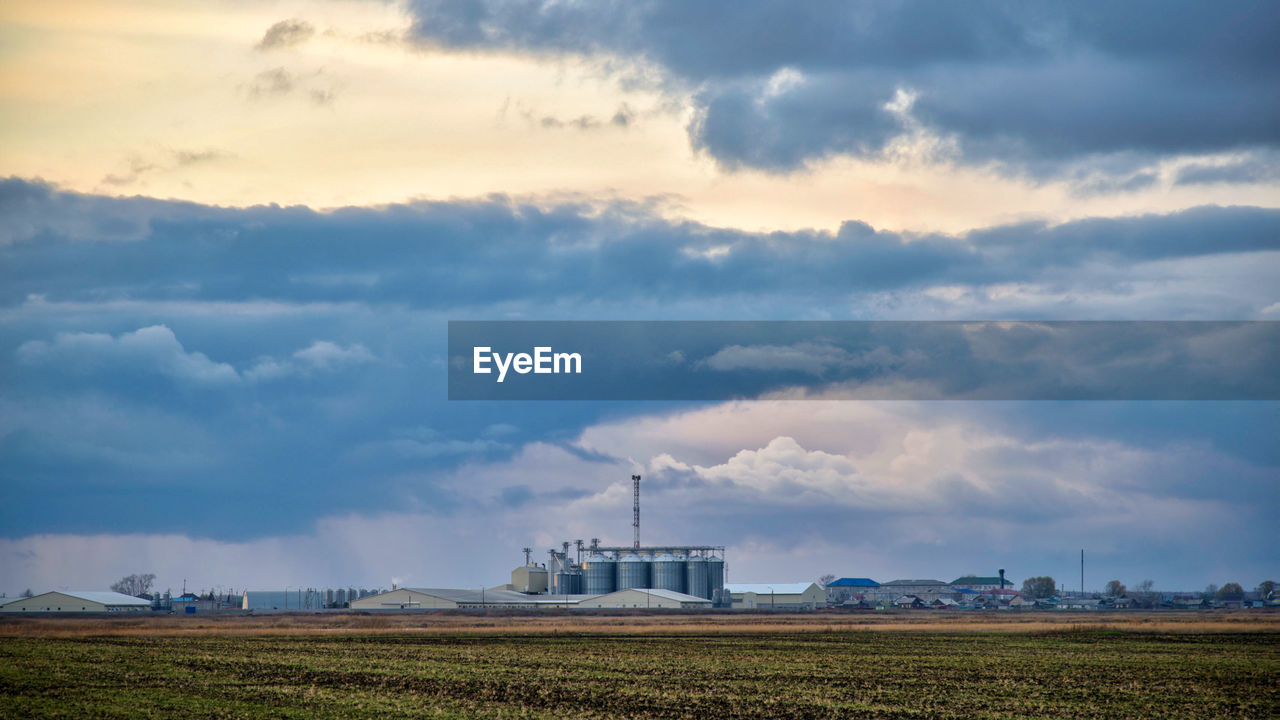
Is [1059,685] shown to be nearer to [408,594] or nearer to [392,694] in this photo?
[392,694]

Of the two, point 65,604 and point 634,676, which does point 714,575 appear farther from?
point 634,676

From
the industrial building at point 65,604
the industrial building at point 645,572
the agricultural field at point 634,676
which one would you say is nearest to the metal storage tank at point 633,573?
the industrial building at point 645,572

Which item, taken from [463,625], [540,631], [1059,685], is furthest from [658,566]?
[1059,685]

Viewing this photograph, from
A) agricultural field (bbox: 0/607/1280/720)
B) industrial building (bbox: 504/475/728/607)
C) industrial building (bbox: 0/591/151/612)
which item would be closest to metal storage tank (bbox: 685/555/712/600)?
industrial building (bbox: 504/475/728/607)

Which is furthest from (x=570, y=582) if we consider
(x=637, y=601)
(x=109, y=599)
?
(x=109, y=599)

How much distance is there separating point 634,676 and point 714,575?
141m

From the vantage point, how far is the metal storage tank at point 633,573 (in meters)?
186

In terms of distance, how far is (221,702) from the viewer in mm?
40875

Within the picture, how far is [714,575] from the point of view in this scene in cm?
18988

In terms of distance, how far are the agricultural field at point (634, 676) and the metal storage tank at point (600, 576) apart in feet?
334

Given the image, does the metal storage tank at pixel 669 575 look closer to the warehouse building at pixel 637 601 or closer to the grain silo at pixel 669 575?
the grain silo at pixel 669 575

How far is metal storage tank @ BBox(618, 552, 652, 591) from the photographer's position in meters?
186

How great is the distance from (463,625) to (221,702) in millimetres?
74212

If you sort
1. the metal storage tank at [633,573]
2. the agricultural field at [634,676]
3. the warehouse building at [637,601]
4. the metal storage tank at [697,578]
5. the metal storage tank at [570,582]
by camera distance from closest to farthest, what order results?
the agricultural field at [634,676] < the warehouse building at [637,601] < the metal storage tank at [633,573] < the metal storage tank at [697,578] < the metal storage tank at [570,582]
